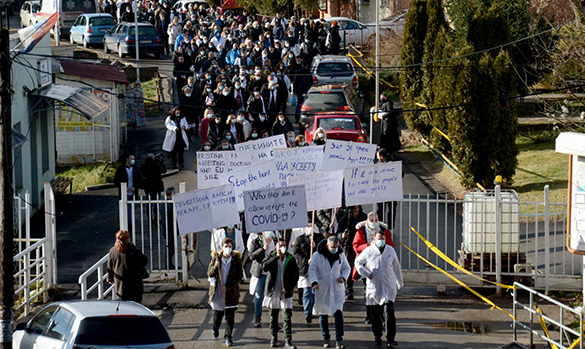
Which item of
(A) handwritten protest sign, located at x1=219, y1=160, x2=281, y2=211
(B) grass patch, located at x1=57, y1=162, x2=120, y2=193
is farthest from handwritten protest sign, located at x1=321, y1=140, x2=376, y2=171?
(B) grass patch, located at x1=57, y1=162, x2=120, y2=193

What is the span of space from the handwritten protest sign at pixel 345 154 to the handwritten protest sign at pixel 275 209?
3196mm

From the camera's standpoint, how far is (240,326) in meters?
13.8

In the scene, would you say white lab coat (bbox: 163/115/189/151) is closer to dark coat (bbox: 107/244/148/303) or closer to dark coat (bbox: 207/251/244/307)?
dark coat (bbox: 107/244/148/303)

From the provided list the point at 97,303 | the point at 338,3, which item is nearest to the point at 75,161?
the point at 97,303

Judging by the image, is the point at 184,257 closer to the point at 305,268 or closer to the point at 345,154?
the point at 305,268

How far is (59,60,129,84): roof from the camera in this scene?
25.8 meters

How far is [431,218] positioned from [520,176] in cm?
443

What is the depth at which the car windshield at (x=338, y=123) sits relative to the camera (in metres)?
26.2

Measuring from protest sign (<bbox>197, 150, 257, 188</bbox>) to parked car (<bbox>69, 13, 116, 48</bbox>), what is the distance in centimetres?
2870

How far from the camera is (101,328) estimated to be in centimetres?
1042

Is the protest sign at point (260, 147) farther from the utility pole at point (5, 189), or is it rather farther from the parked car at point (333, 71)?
the parked car at point (333, 71)

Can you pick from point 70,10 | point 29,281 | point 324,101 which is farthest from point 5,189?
point 70,10

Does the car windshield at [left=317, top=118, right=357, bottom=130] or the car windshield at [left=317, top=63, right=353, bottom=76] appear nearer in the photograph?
the car windshield at [left=317, top=118, right=357, bottom=130]

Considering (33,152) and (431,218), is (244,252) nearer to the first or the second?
(431,218)
